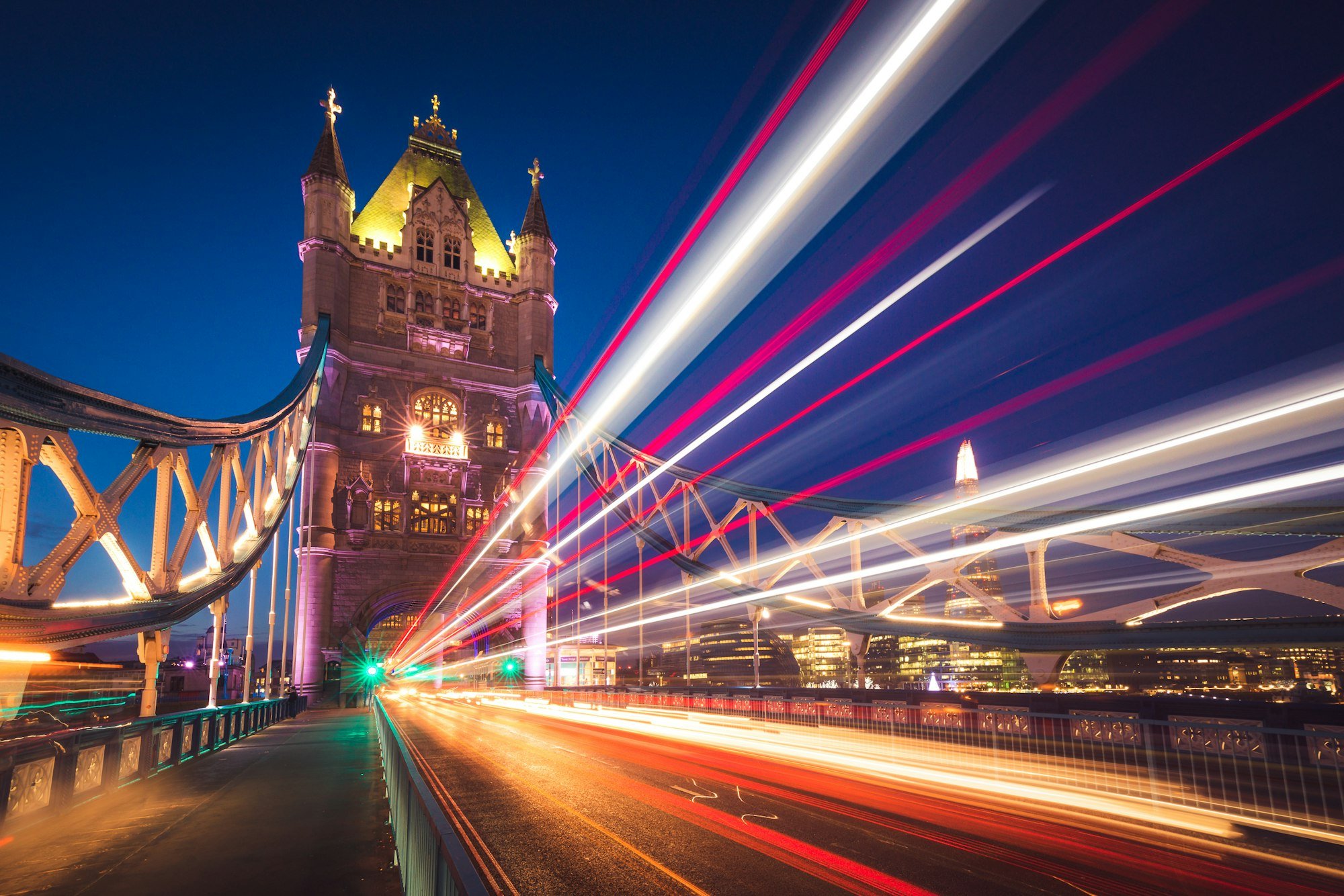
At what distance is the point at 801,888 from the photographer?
7301 millimetres

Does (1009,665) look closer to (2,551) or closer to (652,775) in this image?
(652,775)

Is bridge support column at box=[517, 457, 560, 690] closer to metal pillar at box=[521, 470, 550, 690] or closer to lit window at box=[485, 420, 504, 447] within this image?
metal pillar at box=[521, 470, 550, 690]

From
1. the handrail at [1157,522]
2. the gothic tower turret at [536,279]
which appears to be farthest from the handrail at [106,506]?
the gothic tower turret at [536,279]

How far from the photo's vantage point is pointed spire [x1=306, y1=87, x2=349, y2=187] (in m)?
55.5

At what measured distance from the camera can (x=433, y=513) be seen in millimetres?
53062

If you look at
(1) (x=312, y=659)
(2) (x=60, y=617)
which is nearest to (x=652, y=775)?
(2) (x=60, y=617)

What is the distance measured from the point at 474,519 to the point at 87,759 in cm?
4203

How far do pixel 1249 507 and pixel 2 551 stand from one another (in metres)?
26.1

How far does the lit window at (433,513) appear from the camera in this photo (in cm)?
5238

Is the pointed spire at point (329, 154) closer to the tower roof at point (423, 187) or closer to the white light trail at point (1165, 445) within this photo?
the tower roof at point (423, 187)

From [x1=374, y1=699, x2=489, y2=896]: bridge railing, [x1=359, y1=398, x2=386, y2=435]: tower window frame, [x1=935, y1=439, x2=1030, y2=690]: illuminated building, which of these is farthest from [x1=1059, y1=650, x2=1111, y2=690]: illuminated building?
[x1=374, y1=699, x2=489, y2=896]: bridge railing

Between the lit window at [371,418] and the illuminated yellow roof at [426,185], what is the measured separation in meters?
12.8

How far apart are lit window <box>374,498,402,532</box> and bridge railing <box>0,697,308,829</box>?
32689 mm

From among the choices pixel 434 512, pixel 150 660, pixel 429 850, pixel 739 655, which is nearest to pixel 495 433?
pixel 434 512
